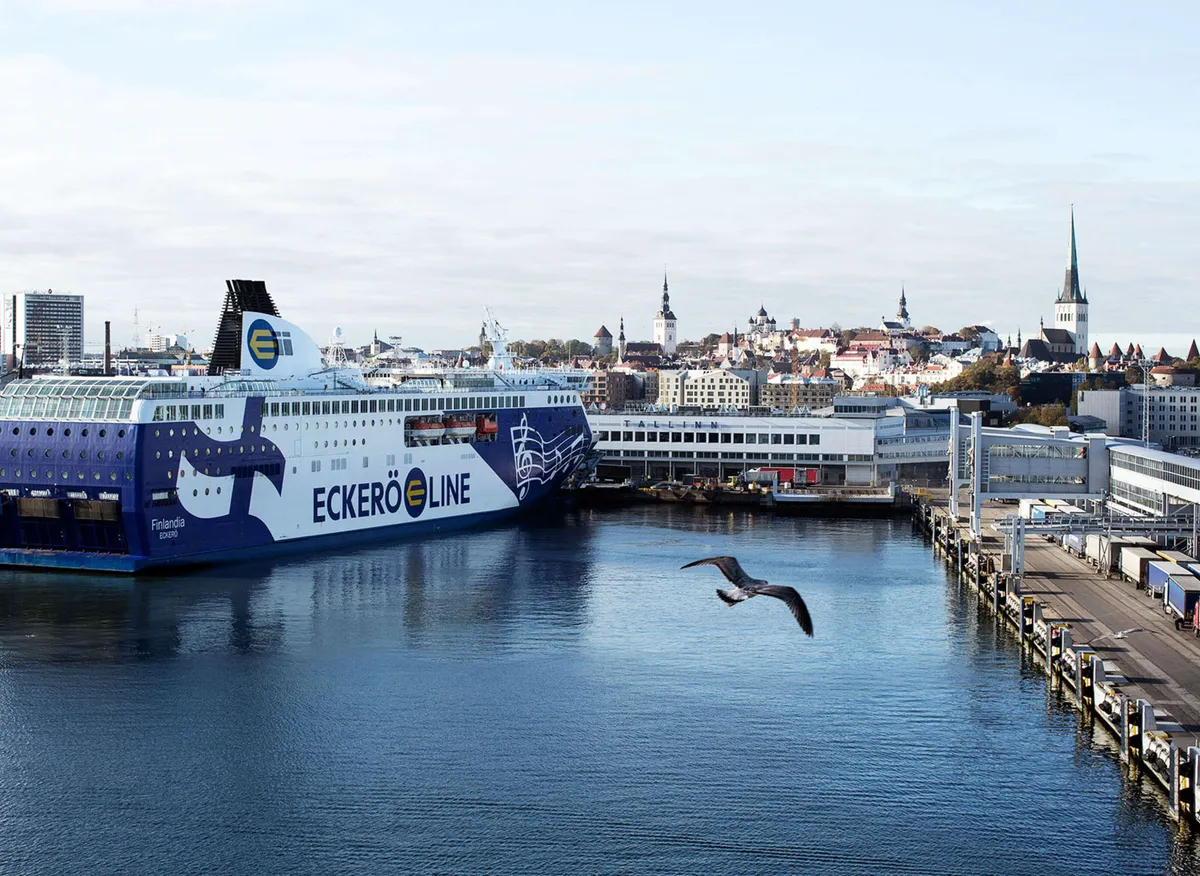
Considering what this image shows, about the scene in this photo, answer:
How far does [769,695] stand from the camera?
21.4 metres

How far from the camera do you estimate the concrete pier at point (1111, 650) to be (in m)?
17.3

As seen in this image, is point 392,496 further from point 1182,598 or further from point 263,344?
point 1182,598

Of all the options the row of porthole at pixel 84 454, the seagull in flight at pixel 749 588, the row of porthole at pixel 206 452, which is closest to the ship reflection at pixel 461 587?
the row of porthole at pixel 206 452

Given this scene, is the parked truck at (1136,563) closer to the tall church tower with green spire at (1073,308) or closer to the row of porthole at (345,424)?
the row of porthole at (345,424)

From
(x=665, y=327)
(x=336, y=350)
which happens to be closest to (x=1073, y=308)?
(x=665, y=327)

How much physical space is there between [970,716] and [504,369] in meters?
28.1

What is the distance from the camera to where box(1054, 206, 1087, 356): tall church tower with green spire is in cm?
13512

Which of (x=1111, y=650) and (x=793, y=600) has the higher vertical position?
(x=793, y=600)

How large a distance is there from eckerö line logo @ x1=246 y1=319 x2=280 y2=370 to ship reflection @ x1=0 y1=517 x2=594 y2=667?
5872 mm

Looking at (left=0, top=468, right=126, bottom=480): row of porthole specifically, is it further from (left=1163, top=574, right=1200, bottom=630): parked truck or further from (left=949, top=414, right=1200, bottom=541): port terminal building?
(left=1163, top=574, right=1200, bottom=630): parked truck

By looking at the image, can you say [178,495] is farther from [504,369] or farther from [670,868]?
[670,868]

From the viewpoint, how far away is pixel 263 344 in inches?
1470

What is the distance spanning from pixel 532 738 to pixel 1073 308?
415 feet

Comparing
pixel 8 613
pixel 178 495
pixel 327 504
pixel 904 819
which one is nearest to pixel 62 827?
pixel 904 819
